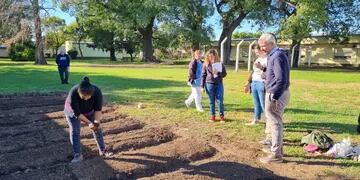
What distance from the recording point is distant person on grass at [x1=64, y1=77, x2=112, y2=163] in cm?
557

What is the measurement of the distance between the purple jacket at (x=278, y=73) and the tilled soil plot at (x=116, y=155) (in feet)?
3.86

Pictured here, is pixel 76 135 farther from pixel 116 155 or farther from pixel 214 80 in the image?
pixel 214 80

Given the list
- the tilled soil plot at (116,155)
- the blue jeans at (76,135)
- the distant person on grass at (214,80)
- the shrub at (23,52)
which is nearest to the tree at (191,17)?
the shrub at (23,52)

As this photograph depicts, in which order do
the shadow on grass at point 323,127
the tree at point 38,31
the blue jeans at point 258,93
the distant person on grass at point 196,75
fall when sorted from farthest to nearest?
the tree at point 38,31 < the distant person on grass at point 196,75 < the shadow on grass at point 323,127 < the blue jeans at point 258,93

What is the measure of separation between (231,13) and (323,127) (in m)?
35.9

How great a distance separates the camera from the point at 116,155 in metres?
6.55

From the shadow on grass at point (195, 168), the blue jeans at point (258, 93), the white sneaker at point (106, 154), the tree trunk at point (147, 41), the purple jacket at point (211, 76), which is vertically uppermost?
the tree trunk at point (147, 41)

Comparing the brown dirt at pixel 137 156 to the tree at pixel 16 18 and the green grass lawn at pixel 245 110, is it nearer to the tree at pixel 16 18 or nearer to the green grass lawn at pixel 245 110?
the green grass lawn at pixel 245 110

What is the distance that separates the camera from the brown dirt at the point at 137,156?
5.70m

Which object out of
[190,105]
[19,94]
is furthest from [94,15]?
[190,105]

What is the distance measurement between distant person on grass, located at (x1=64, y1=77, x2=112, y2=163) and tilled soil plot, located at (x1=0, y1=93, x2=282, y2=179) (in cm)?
46

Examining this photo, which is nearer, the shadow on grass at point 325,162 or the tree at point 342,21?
the shadow on grass at point 325,162

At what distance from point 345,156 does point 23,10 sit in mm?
33888

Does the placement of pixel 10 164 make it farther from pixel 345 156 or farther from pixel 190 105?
pixel 190 105
